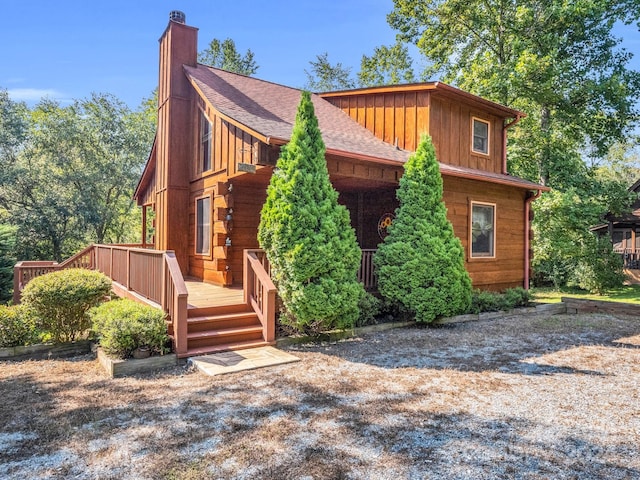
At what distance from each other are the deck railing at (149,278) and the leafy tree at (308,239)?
1502mm

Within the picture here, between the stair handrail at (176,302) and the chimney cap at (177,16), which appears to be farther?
the chimney cap at (177,16)

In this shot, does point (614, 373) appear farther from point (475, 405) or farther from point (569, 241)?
point (569, 241)

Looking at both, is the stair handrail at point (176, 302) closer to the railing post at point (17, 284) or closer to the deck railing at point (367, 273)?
the deck railing at point (367, 273)

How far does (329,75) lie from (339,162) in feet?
77.9

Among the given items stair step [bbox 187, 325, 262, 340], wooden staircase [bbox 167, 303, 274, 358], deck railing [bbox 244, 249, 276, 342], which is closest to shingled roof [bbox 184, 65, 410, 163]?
deck railing [bbox 244, 249, 276, 342]

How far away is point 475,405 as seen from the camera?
3.90 meters

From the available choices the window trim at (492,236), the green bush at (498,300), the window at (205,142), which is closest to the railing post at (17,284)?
the window at (205,142)

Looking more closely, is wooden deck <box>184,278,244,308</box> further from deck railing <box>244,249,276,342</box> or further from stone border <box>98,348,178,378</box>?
stone border <box>98,348,178,378</box>

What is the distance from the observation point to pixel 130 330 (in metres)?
5.08

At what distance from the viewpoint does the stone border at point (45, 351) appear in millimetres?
5859

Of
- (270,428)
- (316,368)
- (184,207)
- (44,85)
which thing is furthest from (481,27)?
(44,85)

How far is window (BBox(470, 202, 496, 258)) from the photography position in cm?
1005

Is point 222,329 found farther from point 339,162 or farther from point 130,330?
point 339,162

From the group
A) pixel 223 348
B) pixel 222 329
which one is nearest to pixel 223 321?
pixel 222 329
